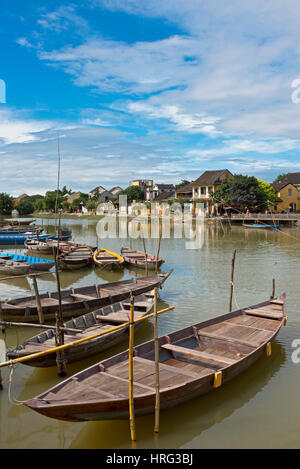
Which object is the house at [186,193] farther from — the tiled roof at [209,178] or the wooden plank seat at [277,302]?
the wooden plank seat at [277,302]

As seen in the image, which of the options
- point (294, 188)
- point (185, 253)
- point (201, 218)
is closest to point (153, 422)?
point (185, 253)

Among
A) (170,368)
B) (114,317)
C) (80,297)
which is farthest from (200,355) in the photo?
(80,297)

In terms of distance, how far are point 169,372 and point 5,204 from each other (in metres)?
86.6

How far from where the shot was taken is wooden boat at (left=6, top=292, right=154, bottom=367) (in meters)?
8.10

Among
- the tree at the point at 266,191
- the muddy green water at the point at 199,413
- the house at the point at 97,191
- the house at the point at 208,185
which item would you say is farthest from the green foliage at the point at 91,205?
the muddy green water at the point at 199,413

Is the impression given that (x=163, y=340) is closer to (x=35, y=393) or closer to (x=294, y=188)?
(x=35, y=393)

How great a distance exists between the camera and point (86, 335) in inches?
371

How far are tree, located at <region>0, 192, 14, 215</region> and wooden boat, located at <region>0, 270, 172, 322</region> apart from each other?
3059 inches

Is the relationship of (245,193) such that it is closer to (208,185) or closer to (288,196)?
(288,196)
